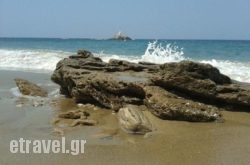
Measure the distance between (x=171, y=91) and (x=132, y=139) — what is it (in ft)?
6.47

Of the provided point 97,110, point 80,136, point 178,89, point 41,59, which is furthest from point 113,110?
point 41,59

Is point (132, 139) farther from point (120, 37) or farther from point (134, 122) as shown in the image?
point (120, 37)

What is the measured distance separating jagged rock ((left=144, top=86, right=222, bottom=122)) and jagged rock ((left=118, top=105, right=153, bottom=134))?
563 mm

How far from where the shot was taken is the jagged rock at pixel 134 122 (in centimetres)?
597

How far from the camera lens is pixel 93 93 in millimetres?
8039

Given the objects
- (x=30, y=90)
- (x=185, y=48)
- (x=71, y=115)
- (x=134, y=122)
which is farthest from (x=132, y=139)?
(x=185, y=48)

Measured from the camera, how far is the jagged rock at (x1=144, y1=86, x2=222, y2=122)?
6.64 metres

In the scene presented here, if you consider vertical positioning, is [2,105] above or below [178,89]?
below

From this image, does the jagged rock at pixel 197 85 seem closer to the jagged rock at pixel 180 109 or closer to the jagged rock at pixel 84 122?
the jagged rock at pixel 180 109

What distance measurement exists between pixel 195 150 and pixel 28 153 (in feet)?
6.60

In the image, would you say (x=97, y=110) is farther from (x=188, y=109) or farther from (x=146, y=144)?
(x=146, y=144)

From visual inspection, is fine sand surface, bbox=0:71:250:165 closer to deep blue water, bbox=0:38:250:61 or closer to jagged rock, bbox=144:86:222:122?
jagged rock, bbox=144:86:222:122

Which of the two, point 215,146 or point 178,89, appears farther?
point 178,89

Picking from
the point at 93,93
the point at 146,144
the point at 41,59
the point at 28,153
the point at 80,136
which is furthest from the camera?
the point at 41,59
